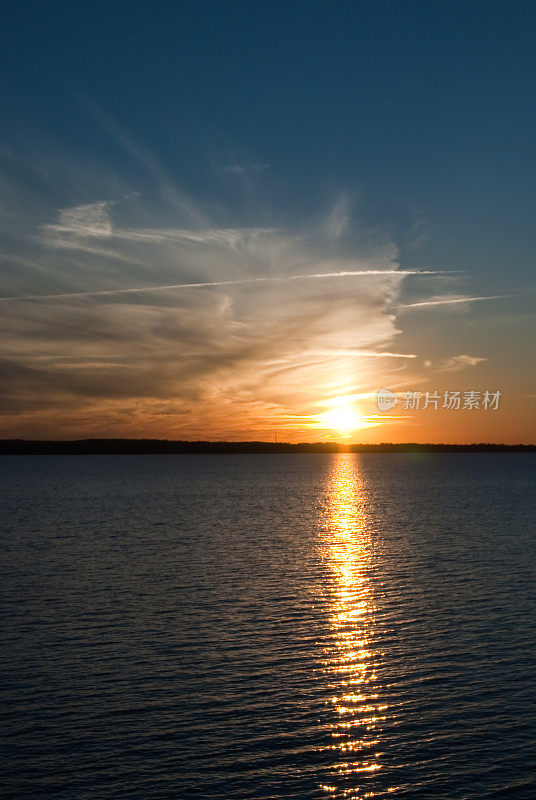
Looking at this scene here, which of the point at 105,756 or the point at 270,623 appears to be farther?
the point at 270,623

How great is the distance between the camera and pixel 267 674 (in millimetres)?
28172

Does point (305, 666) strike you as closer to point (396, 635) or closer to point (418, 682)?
point (418, 682)

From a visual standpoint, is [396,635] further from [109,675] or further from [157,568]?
[157,568]

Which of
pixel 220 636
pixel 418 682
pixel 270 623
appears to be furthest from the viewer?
pixel 270 623

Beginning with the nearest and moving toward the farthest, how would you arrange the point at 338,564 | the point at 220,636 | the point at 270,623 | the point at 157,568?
1. the point at 220,636
2. the point at 270,623
3. the point at 157,568
4. the point at 338,564

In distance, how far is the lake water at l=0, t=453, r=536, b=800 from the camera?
65.6ft

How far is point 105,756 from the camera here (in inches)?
829

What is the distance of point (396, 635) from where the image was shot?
3450cm

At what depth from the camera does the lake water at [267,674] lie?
787 inches

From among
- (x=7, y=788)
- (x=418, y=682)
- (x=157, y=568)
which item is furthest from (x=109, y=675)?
(x=157, y=568)

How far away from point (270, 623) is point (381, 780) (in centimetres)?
1707

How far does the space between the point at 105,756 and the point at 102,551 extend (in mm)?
43706

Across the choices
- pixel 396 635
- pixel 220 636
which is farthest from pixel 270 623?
pixel 396 635

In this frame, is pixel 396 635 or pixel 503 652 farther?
pixel 396 635
